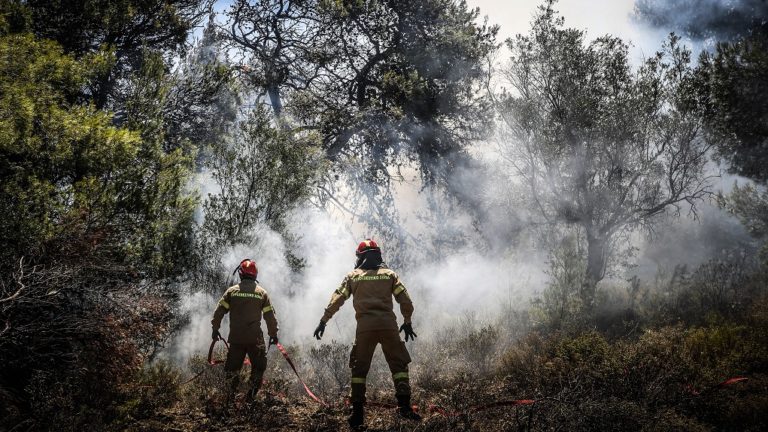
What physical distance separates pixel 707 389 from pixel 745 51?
9520 mm

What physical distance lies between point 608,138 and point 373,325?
835 cm

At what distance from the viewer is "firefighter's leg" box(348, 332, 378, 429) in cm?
476

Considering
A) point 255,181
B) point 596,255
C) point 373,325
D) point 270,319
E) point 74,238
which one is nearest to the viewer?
point 373,325

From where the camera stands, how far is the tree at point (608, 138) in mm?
10766

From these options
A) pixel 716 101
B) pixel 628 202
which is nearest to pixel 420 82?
pixel 628 202

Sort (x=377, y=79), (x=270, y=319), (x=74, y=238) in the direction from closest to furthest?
1. (x=74, y=238)
2. (x=270, y=319)
3. (x=377, y=79)

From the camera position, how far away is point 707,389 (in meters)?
5.06

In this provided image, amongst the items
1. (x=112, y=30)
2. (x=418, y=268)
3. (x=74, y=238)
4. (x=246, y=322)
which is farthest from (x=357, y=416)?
(x=418, y=268)

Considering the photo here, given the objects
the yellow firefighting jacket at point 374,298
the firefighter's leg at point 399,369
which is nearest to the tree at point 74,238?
the yellow firefighting jacket at point 374,298

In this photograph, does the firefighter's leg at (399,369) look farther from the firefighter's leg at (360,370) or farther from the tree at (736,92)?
the tree at (736,92)

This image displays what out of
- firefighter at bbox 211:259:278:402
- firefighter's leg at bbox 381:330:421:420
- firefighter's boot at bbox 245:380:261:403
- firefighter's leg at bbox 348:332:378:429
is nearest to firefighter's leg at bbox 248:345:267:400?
firefighter at bbox 211:259:278:402

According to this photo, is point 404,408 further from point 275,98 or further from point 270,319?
point 275,98

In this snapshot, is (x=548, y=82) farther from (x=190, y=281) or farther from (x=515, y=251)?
(x=190, y=281)

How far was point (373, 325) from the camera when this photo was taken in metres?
5.03
